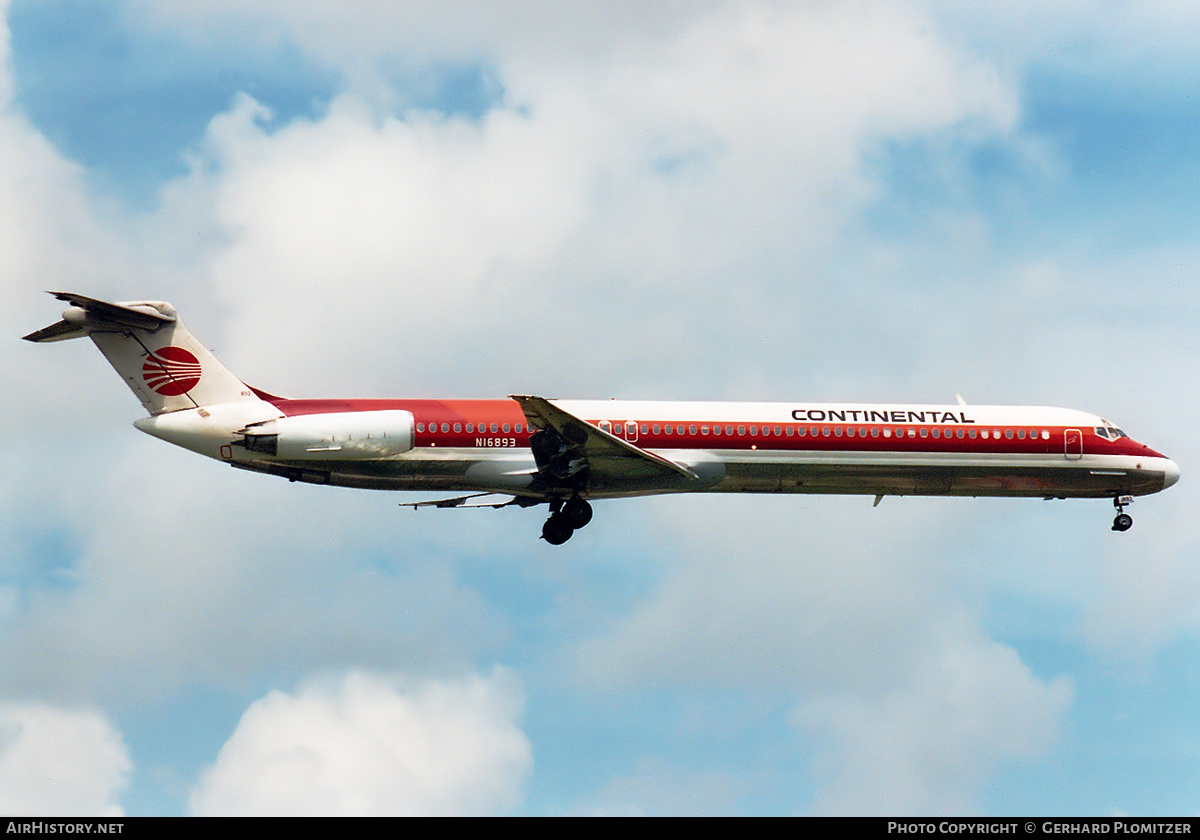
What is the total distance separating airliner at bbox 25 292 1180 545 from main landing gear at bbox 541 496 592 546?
50mm

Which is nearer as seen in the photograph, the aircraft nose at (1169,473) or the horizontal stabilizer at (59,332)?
the horizontal stabilizer at (59,332)

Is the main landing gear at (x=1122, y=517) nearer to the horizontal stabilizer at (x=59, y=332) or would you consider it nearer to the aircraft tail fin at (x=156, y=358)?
the aircraft tail fin at (x=156, y=358)

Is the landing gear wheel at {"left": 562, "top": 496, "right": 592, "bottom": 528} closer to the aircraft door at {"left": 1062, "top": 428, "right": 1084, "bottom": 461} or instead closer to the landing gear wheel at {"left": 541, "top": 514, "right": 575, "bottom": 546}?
the landing gear wheel at {"left": 541, "top": 514, "right": 575, "bottom": 546}

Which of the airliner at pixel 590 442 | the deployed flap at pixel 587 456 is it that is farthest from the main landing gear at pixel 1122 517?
the deployed flap at pixel 587 456

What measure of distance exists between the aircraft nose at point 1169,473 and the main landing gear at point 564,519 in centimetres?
1739

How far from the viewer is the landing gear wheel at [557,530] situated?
39094 mm

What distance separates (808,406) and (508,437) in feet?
28.2

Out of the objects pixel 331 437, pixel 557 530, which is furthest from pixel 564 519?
pixel 331 437

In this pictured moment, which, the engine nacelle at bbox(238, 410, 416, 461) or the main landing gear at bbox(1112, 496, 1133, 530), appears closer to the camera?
the engine nacelle at bbox(238, 410, 416, 461)

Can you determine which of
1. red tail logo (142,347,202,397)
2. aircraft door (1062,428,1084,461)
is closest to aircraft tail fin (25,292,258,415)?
red tail logo (142,347,202,397)

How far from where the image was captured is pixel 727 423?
126 ft

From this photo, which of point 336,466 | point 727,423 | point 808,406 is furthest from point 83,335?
point 808,406

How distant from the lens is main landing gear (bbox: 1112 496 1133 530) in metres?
41.6
